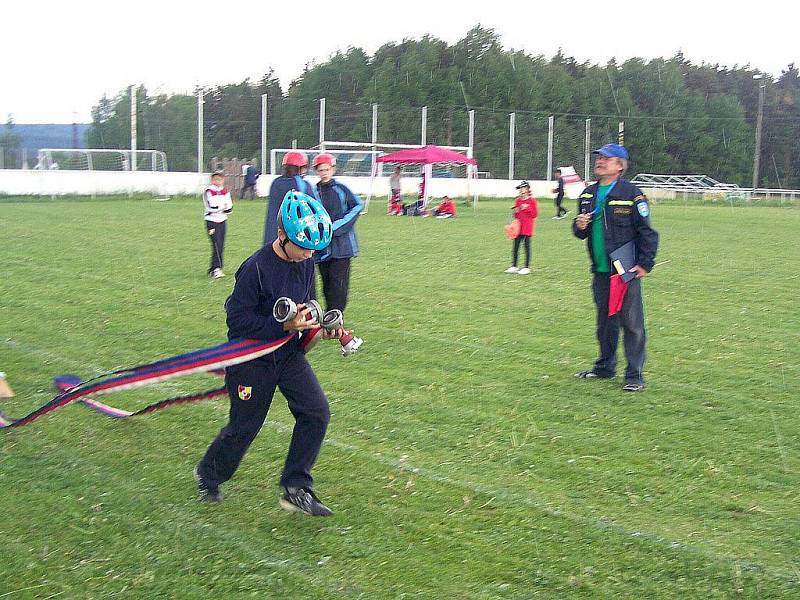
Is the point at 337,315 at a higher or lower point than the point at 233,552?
higher

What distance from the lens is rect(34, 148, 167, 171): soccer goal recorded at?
3944cm

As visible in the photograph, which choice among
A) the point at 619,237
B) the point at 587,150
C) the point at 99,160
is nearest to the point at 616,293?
the point at 619,237

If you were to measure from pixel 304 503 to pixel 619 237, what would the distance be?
4073 mm

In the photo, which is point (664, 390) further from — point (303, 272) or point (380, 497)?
point (303, 272)

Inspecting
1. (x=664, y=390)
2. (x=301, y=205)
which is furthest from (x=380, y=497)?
(x=664, y=390)

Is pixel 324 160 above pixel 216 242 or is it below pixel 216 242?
above

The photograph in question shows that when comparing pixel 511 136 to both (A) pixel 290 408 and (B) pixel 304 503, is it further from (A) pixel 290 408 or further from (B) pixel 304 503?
(B) pixel 304 503

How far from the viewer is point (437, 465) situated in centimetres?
596

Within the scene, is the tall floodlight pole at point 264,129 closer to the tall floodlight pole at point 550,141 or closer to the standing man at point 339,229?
the tall floodlight pole at point 550,141

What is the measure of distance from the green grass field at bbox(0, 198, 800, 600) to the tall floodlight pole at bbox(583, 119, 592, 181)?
41219 millimetres

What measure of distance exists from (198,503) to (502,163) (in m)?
48.0

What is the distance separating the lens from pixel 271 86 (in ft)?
178

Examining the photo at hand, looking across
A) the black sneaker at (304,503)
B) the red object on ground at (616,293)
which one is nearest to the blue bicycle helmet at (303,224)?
the black sneaker at (304,503)

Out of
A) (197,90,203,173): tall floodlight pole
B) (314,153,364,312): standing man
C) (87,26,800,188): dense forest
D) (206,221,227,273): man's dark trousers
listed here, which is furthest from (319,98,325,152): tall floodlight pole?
(314,153,364,312): standing man
